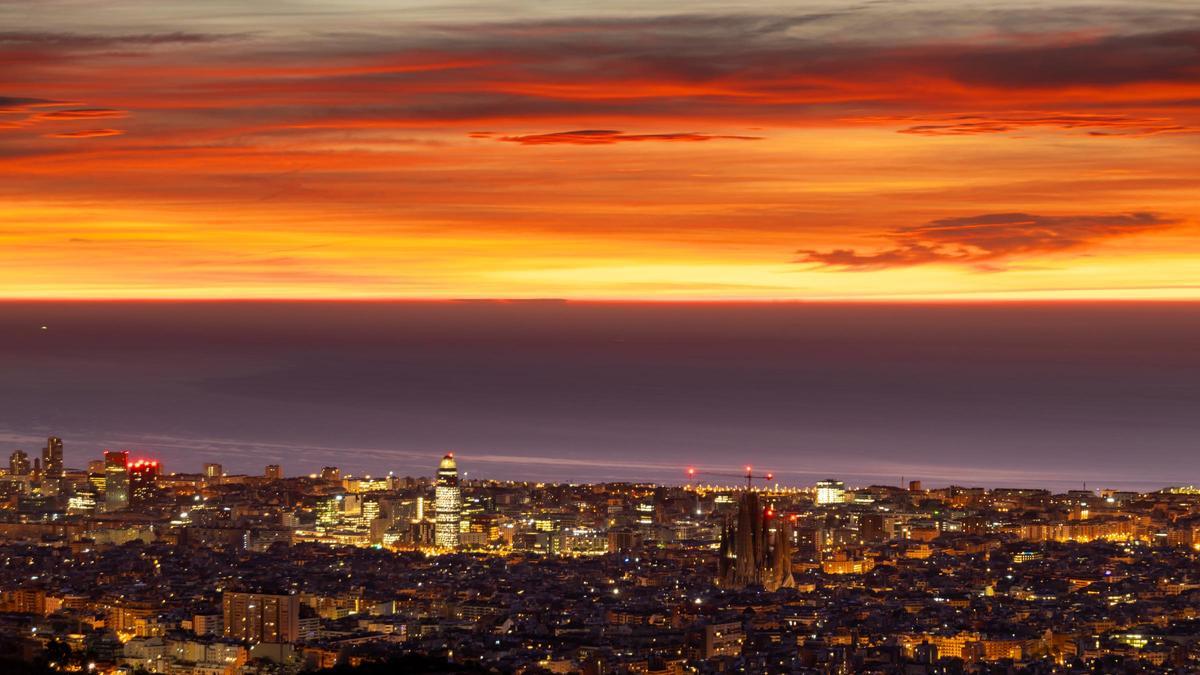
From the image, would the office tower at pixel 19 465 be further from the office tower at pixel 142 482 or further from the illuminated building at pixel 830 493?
the illuminated building at pixel 830 493

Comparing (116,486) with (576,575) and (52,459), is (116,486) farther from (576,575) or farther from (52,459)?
(576,575)

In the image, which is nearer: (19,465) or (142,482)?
(142,482)

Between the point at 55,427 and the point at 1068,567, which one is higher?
the point at 55,427

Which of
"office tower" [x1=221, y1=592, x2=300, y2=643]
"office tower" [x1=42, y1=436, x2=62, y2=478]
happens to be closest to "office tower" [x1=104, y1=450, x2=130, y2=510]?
"office tower" [x1=42, y1=436, x2=62, y2=478]

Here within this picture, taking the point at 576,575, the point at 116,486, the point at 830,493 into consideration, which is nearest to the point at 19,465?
the point at 116,486

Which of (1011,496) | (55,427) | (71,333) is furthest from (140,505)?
(71,333)

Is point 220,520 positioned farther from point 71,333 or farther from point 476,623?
point 71,333

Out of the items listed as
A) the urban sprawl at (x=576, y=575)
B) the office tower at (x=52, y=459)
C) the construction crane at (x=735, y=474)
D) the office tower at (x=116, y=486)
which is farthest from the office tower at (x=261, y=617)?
the office tower at (x=52, y=459)

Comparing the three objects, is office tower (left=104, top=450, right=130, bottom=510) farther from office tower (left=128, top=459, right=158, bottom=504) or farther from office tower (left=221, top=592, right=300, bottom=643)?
office tower (left=221, top=592, right=300, bottom=643)
